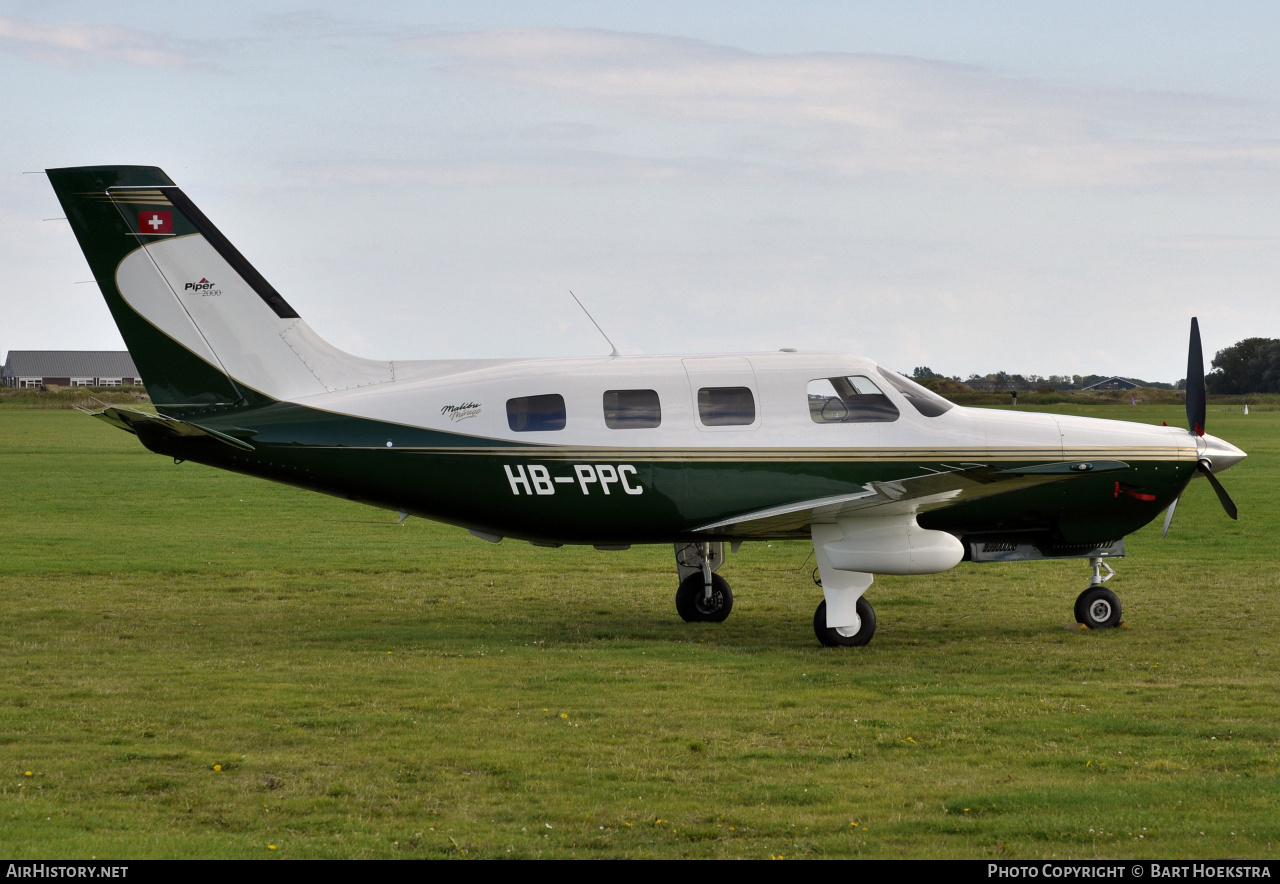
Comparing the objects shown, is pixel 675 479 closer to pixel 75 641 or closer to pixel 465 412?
pixel 465 412

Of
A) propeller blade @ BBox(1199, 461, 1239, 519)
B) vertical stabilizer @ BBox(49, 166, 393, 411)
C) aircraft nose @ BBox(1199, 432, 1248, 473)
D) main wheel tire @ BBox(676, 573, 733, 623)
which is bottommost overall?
main wheel tire @ BBox(676, 573, 733, 623)

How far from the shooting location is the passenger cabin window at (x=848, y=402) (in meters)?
14.7

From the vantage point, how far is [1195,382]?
16.0 m

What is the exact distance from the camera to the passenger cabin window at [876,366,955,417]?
14961mm

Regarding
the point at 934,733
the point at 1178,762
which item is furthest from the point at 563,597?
the point at 1178,762

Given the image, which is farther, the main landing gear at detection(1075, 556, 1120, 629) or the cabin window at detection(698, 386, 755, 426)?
the main landing gear at detection(1075, 556, 1120, 629)

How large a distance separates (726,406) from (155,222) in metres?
6.85

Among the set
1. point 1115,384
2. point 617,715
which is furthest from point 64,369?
point 617,715

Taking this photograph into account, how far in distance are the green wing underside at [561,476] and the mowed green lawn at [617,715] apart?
1465mm

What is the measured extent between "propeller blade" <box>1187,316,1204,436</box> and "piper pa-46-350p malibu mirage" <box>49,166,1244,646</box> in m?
1.93

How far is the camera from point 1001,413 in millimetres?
15469

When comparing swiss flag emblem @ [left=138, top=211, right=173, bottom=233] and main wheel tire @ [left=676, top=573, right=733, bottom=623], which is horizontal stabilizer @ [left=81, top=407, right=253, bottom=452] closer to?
swiss flag emblem @ [left=138, top=211, right=173, bottom=233]

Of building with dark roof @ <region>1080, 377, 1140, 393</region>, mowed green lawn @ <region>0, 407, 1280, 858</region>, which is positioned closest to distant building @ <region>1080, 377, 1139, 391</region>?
building with dark roof @ <region>1080, 377, 1140, 393</region>

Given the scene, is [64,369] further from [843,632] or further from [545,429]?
[843,632]
